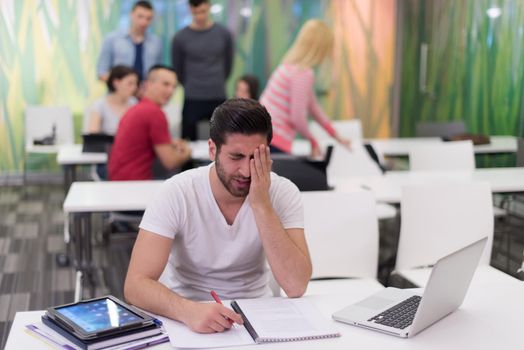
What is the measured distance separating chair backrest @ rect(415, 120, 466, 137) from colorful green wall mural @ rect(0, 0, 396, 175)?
2138mm

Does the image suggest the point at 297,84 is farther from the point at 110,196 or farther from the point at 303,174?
the point at 110,196

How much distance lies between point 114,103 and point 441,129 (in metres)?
2.70

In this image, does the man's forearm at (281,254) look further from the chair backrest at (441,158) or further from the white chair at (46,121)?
the white chair at (46,121)

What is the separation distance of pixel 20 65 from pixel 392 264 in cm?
465

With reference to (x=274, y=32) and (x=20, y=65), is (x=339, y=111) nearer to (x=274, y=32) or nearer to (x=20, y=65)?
(x=274, y=32)

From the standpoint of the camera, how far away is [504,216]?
179 inches

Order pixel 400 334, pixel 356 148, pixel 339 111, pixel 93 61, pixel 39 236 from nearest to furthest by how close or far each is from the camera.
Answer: pixel 400 334, pixel 356 148, pixel 39 236, pixel 93 61, pixel 339 111

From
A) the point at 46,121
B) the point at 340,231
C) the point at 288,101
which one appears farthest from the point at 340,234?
the point at 46,121

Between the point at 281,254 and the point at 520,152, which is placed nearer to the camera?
the point at 281,254

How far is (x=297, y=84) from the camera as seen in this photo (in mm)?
4699

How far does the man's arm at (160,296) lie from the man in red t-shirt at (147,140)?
2.18 metres

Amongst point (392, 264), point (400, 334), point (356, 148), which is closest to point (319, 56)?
point (356, 148)

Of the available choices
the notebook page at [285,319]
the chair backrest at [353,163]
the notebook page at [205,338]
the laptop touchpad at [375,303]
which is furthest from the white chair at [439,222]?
the chair backrest at [353,163]

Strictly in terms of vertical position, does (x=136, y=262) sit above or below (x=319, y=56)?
below
